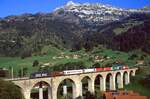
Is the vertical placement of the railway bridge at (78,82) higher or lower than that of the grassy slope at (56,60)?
lower

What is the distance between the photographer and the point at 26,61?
169625mm

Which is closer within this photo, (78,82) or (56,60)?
(78,82)

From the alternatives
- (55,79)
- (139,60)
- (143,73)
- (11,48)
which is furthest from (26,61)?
(55,79)

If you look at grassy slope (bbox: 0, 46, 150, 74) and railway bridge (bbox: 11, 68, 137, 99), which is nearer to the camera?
railway bridge (bbox: 11, 68, 137, 99)

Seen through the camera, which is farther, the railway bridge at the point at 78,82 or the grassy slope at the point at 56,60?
the grassy slope at the point at 56,60

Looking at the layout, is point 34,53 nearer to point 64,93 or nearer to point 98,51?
point 98,51

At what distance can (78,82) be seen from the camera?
283ft

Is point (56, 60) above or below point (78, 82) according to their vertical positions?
Answer: above

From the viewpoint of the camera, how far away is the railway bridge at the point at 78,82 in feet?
219

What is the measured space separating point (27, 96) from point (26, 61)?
105410mm

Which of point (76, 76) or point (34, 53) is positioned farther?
point (34, 53)

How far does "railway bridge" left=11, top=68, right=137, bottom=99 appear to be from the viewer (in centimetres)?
6665

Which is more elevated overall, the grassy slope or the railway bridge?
the grassy slope

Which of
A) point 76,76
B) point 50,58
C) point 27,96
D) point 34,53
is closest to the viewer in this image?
point 27,96
